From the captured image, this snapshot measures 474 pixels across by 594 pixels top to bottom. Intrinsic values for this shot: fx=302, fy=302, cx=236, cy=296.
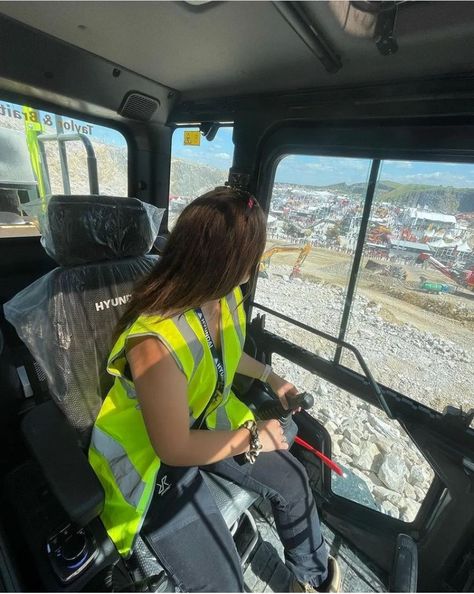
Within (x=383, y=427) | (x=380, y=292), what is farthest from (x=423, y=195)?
(x=383, y=427)

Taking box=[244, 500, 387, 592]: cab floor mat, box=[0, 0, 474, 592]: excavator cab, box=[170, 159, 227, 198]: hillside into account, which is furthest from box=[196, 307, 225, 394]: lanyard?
box=[170, 159, 227, 198]: hillside

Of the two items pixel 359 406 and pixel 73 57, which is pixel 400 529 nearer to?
pixel 359 406

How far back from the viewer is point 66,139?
80.2 inches

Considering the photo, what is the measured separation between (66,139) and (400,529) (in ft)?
10.0

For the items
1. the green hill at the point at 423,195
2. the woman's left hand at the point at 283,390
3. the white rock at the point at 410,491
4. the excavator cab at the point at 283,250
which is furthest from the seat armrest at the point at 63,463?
the green hill at the point at 423,195

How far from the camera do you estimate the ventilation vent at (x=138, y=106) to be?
74.8 inches

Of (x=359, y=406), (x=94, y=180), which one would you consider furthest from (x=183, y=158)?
(x=359, y=406)

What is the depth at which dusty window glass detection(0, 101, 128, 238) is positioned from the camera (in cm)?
185

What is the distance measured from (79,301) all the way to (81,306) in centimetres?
2

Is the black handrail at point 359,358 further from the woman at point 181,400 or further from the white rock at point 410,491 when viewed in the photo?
the woman at point 181,400

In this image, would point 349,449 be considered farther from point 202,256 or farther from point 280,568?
point 202,256

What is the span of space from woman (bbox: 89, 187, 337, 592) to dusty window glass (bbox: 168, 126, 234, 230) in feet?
3.62

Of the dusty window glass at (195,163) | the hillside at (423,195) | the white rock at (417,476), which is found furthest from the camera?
the dusty window glass at (195,163)

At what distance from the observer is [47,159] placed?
2088 millimetres
